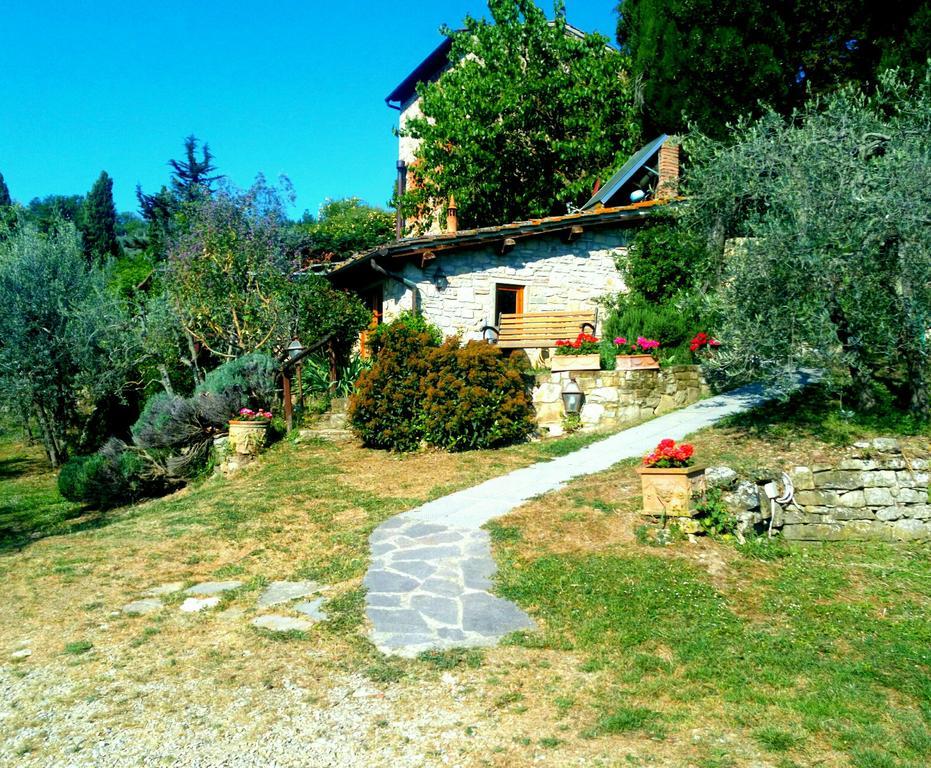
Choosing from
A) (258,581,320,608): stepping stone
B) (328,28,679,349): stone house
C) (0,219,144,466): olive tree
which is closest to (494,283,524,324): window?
(328,28,679,349): stone house

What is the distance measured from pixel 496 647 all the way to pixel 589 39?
23.0 m

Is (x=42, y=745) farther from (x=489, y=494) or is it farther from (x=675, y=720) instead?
(x=489, y=494)

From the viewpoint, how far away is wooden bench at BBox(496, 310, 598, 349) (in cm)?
1612

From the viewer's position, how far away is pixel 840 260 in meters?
8.98

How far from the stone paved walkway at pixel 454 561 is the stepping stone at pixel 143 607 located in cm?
184

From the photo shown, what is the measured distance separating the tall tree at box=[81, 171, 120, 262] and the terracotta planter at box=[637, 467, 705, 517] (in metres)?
39.8

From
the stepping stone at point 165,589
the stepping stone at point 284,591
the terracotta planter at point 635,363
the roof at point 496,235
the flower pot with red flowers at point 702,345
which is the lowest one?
the stepping stone at point 165,589

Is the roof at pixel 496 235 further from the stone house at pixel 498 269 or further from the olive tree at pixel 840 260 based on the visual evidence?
the olive tree at pixel 840 260

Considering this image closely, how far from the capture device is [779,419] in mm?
10789

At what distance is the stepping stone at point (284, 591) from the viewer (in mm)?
6477

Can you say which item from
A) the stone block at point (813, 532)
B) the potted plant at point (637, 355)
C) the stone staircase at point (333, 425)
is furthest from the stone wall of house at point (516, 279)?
the stone block at point (813, 532)

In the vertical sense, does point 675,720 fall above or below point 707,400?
below

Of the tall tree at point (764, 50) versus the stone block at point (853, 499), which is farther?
the tall tree at point (764, 50)

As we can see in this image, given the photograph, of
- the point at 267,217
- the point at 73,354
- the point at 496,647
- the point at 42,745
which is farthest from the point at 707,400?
the point at 73,354
